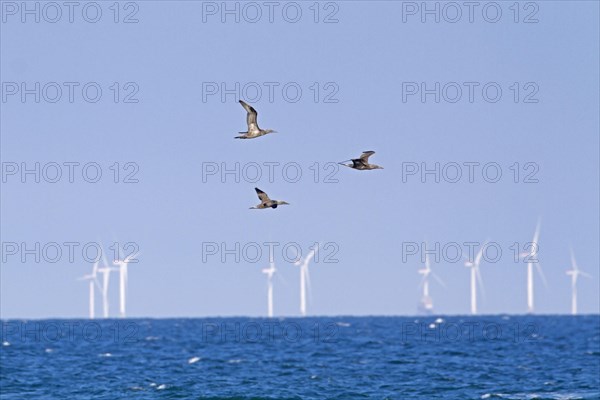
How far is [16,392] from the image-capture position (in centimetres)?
7300

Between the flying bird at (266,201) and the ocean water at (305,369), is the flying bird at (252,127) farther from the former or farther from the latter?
the ocean water at (305,369)

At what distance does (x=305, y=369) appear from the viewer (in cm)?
8838

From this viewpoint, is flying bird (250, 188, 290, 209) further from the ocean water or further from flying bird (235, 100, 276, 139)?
the ocean water

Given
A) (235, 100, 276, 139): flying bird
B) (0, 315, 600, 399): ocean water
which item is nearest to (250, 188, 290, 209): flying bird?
(235, 100, 276, 139): flying bird

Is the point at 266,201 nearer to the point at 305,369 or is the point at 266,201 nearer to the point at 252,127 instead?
the point at 252,127

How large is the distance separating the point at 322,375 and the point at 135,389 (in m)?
14.2

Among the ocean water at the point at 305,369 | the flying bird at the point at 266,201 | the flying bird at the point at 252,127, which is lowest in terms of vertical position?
the ocean water at the point at 305,369

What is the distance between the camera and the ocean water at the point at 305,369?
71.4 m

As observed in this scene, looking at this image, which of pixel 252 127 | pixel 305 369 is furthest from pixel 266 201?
pixel 305 369

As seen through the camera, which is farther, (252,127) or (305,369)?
(305,369)

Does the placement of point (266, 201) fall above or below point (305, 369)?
above

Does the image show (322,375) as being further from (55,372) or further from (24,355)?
(24,355)

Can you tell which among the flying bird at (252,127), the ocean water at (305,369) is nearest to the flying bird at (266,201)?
the flying bird at (252,127)

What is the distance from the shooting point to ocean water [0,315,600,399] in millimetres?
71375
